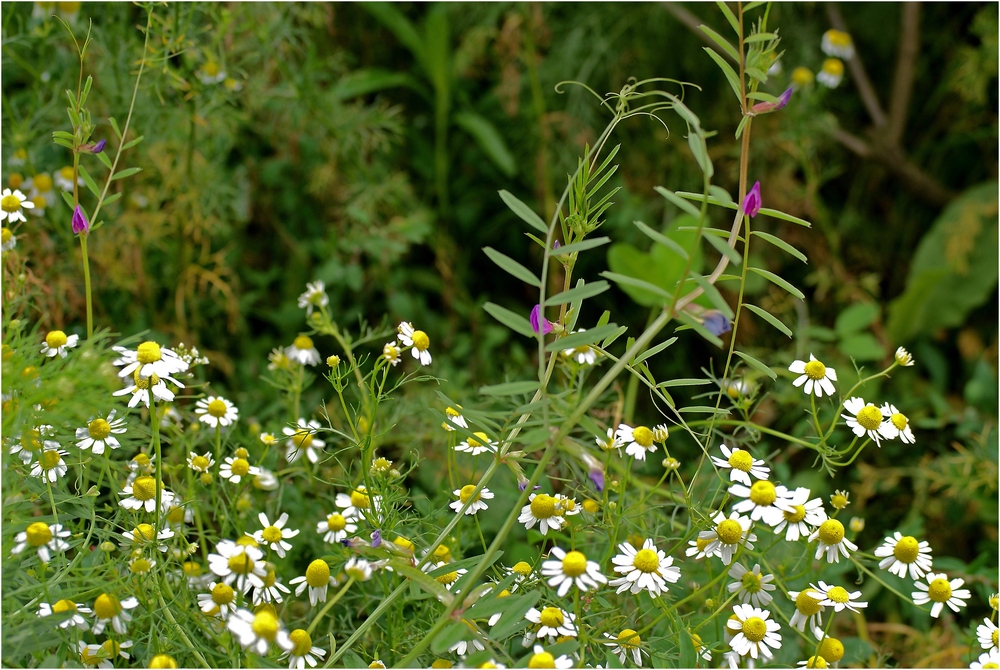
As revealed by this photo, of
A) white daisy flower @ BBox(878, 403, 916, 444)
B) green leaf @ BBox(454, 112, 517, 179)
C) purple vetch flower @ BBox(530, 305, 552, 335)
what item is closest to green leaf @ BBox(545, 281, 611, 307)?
purple vetch flower @ BBox(530, 305, 552, 335)

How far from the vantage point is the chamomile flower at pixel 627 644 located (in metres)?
0.62

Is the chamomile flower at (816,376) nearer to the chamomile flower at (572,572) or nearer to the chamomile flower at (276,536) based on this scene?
the chamomile flower at (572,572)

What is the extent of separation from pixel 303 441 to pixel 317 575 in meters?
0.13

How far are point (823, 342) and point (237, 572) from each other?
52.3 inches

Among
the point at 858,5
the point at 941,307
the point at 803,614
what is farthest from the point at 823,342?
the point at 803,614

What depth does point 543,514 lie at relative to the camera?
0.65 m

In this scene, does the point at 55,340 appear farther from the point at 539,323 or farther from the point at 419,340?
the point at 539,323

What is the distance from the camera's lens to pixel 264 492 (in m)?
0.86

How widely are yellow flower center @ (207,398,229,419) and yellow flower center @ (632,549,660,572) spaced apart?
0.42m

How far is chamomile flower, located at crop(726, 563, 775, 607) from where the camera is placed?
666 millimetres

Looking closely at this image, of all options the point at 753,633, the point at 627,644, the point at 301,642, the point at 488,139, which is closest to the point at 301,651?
the point at 301,642

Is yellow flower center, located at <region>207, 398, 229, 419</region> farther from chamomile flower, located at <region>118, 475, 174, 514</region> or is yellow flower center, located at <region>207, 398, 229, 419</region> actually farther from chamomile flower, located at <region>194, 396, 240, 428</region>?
chamomile flower, located at <region>118, 475, 174, 514</region>

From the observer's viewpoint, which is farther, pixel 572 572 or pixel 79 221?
pixel 79 221

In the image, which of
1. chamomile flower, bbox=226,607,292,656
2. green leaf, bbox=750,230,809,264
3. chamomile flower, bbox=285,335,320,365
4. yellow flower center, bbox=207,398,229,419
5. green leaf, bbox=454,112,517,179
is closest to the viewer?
chamomile flower, bbox=226,607,292,656
